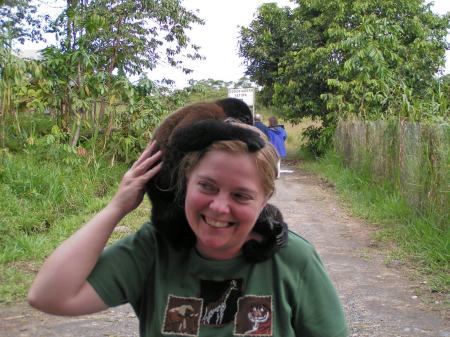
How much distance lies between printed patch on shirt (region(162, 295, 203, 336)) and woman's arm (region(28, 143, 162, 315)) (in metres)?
0.16

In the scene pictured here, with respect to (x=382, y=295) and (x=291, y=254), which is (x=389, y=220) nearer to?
(x=382, y=295)

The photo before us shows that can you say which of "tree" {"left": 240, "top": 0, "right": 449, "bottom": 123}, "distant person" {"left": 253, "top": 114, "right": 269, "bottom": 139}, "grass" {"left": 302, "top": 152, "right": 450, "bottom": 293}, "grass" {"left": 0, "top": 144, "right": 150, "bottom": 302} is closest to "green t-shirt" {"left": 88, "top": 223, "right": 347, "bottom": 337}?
"distant person" {"left": 253, "top": 114, "right": 269, "bottom": 139}

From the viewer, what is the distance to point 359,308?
4125mm

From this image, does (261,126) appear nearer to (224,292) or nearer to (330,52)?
(224,292)

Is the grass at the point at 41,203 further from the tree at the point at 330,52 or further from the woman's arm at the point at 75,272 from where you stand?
the tree at the point at 330,52

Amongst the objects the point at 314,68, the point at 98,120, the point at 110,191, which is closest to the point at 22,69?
the point at 110,191

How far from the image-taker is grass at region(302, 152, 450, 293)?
497 cm

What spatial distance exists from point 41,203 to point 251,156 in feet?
18.8

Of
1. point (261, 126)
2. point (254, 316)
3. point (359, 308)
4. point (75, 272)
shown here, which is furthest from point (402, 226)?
point (75, 272)

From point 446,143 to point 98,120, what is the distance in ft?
19.3

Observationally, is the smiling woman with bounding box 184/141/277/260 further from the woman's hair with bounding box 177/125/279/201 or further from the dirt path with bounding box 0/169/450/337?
the dirt path with bounding box 0/169/450/337

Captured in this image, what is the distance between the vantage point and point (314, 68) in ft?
52.4

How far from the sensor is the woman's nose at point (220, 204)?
1369 mm

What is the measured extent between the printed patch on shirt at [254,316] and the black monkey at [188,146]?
0.11 metres
